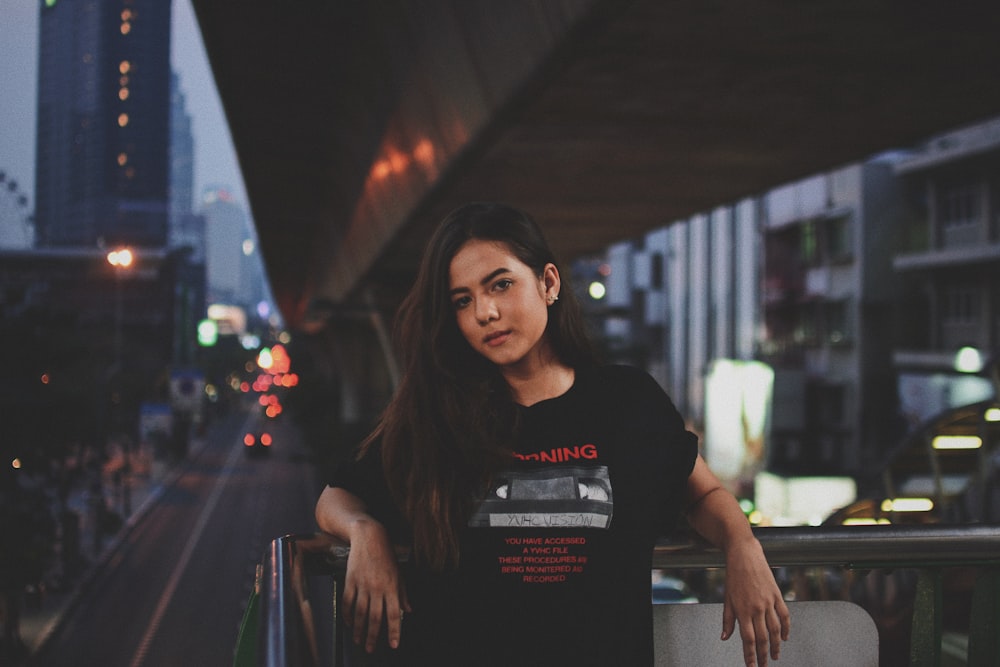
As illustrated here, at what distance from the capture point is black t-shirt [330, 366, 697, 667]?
2.39 meters

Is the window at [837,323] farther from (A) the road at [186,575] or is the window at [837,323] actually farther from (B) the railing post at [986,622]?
(B) the railing post at [986,622]

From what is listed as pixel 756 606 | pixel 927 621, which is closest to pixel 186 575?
pixel 927 621

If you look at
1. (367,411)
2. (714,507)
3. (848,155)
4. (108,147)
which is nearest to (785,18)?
(714,507)

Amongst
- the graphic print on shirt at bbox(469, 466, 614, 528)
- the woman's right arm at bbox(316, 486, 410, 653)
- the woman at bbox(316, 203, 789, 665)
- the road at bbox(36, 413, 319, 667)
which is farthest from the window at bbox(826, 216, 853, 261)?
the woman's right arm at bbox(316, 486, 410, 653)

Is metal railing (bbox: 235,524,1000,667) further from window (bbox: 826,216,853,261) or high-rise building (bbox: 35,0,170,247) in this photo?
window (bbox: 826,216,853,261)

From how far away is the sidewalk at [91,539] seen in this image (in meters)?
24.2

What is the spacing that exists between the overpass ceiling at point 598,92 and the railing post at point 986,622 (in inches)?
126

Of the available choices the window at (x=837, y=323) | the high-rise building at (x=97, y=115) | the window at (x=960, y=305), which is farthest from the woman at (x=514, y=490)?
the window at (x=837, y=323)

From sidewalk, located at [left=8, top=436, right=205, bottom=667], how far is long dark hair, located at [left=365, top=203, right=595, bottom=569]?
21761mm

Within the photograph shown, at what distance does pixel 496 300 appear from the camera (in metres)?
2.64

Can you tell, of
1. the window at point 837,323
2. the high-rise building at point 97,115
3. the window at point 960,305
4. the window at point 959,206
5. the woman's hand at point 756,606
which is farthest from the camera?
the high-rise building at point 97,115

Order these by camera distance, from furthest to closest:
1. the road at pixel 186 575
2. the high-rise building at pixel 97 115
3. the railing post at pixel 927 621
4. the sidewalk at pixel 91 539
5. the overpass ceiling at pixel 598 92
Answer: the high-rise building at pixel 97 115 → the sidewalk at pixel 91 539 → the road at pixel 186 575 → the overpass ceiling at pixel 598 92 → the railing post at pixel 927 621

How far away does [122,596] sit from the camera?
29094 mm

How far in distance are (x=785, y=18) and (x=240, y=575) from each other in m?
30.2
